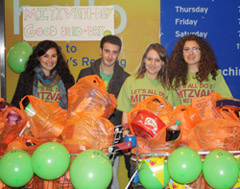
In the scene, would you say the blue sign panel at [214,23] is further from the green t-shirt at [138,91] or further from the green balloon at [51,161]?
the green balloon at [51,161]

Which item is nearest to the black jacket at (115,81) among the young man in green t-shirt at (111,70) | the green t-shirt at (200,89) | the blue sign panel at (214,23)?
the young man in green t-shirt at (111,70)

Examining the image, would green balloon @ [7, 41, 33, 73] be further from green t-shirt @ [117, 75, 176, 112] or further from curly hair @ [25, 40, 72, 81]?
green t-shirt @ [117, 75, 176, 112]

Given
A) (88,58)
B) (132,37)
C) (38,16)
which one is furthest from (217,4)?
(38,16)

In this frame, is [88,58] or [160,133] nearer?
[160,133]

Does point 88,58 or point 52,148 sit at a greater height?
point 88,58

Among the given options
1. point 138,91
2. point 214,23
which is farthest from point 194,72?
point 214,23

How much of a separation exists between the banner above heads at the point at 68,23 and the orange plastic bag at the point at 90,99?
182 cm

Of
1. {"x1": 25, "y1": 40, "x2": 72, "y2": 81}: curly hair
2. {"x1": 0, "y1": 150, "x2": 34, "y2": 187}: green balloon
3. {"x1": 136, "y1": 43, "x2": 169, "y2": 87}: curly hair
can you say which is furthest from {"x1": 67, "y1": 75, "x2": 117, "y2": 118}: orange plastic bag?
{"x1": 25, "y1": 40, "x2": 72, "y2": 81}: curly hair

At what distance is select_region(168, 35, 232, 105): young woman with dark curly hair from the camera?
8.33ft

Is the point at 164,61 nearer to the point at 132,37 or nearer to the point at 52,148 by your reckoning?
the point at 132,37

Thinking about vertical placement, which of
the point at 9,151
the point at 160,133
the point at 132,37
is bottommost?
the point at 9,151

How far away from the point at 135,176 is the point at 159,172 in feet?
0.50

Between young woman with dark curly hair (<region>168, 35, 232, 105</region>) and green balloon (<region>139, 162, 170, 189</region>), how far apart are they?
1.16 m

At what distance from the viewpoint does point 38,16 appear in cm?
350
